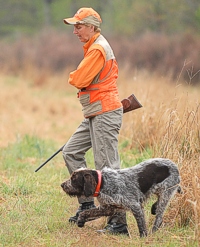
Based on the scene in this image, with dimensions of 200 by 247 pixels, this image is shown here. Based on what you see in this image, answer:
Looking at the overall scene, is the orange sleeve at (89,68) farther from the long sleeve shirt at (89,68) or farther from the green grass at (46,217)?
the green grass at (46,217)

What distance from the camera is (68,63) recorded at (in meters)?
23.1

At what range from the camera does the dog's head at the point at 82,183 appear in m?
5.10

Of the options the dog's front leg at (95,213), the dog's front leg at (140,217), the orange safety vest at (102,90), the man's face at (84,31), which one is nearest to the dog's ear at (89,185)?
the dog's front leg at (95,213)

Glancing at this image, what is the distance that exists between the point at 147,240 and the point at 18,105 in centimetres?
1105

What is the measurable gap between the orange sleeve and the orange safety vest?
0.20 feet

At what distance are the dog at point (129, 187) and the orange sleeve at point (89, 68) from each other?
2.67 ft

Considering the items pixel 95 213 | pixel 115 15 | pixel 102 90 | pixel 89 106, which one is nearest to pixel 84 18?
pixel 102 90

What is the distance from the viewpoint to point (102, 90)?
5406mm

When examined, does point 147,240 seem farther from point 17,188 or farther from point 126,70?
point 126,70

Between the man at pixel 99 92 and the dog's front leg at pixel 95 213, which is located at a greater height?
the man at pixel 99 92

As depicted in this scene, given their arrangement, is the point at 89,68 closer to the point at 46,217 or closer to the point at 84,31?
the point at 84,31

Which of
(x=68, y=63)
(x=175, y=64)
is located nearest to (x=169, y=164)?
(x=175, y=64)

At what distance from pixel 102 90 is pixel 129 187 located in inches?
37.1

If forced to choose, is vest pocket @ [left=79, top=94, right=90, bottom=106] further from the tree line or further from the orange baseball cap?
the tree line
